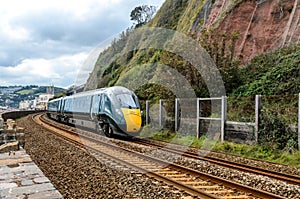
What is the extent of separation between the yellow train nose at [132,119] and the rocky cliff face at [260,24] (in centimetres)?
806

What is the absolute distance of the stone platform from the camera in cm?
411

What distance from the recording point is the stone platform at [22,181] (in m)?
4.11

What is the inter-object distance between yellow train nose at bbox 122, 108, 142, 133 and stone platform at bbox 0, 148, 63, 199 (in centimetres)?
865

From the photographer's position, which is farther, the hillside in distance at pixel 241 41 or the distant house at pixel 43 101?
the distant house at pixel 43 101

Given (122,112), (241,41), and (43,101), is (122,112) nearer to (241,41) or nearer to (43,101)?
(241,41)

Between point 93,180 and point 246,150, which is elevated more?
point 246,150

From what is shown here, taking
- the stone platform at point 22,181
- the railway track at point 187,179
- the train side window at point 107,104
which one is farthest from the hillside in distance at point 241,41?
the stone platform at point 22,181

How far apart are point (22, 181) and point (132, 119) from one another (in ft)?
33.9

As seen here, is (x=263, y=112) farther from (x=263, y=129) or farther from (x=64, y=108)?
(x=64, y=108)

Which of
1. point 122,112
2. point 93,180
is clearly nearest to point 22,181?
point 93,180

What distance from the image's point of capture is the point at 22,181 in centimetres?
475

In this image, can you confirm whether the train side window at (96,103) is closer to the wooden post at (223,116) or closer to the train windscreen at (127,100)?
the train windscreen at (127,100)

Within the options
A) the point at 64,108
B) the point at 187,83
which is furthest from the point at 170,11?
the point at 187,83

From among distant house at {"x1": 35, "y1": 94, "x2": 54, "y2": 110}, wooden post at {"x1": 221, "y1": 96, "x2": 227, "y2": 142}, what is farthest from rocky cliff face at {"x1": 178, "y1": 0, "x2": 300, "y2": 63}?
distant house at {"x1": 35, "y1": 94, "x2": 54, "y2": 110}
